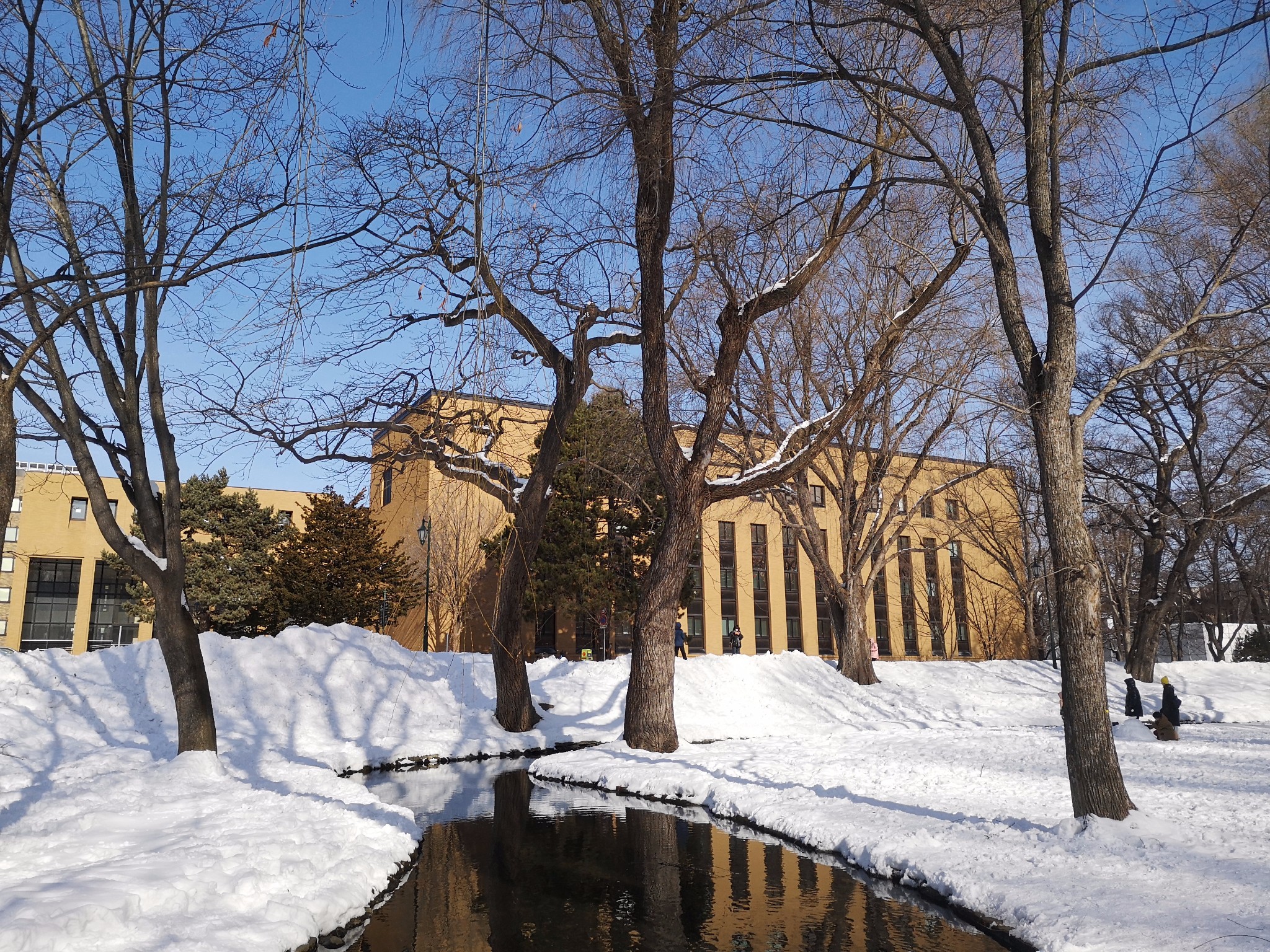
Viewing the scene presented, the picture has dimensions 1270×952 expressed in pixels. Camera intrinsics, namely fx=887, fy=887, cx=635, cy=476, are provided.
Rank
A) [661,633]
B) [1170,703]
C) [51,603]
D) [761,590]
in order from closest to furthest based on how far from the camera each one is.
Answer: [661,633], [1170,703], [51,603], [761,590]

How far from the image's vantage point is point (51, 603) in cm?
4278

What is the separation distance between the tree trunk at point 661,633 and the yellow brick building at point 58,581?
31421mm

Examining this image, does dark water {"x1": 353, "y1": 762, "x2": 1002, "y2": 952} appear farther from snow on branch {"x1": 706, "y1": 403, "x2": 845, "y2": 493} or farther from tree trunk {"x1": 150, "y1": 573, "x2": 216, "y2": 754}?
snow on branch {"x1": 706, "y1": 403, "x2": 845, "y2": 493}

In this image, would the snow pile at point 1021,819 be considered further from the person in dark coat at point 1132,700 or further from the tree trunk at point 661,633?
the person in dark coat at point 1132,700

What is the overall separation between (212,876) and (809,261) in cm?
1108

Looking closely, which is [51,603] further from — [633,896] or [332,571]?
[633,896]

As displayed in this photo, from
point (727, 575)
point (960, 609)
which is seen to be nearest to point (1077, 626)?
point (727, 575)

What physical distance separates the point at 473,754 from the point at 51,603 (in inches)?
1415

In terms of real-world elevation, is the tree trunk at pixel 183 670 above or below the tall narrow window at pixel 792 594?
below

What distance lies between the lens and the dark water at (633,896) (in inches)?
242

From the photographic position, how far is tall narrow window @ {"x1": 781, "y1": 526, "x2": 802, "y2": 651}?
50.0m

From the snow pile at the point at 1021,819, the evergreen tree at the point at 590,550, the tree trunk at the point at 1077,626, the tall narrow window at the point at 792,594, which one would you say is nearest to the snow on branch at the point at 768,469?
the snow pile at the point at 1021,819

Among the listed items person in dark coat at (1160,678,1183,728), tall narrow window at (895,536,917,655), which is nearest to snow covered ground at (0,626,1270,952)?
person in dark coat at (1160,678,1183,728)

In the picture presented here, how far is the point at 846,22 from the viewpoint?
7.12 metres
